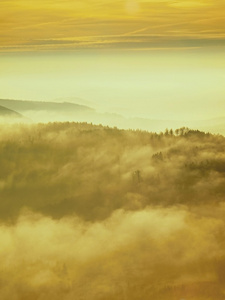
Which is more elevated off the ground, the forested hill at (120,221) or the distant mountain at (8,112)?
the distant mountain at (8,112)

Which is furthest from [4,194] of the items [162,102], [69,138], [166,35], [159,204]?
[166,35]

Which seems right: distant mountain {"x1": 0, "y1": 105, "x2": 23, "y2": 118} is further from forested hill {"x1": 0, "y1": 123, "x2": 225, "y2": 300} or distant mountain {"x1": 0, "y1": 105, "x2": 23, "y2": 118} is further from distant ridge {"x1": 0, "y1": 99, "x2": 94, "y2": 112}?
forested hill {"x1": 0, "y1": 123, "x2": 225, "y2": 300}

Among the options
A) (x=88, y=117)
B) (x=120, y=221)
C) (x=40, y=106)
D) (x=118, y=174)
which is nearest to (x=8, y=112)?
(x=40, y=106)

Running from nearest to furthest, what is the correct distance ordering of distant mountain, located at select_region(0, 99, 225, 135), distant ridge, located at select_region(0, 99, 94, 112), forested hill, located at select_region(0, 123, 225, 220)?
distant mountain, located at select_region(0, 99, 225, 135)
distant ridge, located at select_region(0, 99, 94, 112)
forested hill, located at select_region(0, 123, 225, 220)

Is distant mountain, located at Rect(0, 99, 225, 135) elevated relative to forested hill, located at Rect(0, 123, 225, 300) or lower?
elevated

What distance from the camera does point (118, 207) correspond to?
20.0ft

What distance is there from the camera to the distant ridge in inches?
229

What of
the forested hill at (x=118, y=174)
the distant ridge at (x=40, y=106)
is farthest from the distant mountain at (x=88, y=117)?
the forested hill at (x=118, y=174)

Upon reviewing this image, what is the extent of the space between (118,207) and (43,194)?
1176 mm

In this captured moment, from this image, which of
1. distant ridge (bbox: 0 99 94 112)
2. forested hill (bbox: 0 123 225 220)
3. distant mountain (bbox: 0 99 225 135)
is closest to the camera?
distant mountain (bbox: 0 99 225 135)

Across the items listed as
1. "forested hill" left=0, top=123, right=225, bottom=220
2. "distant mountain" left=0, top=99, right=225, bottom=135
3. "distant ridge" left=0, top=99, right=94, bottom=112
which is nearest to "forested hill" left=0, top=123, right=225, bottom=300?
"forested hill" left=0, top=123, right=225, bottom=220

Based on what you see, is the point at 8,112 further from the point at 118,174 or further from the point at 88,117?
the point at 118,174

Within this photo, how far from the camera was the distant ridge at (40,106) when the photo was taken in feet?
19.0

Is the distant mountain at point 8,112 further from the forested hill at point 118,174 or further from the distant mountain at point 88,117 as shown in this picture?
the forested hill at point 118,174
